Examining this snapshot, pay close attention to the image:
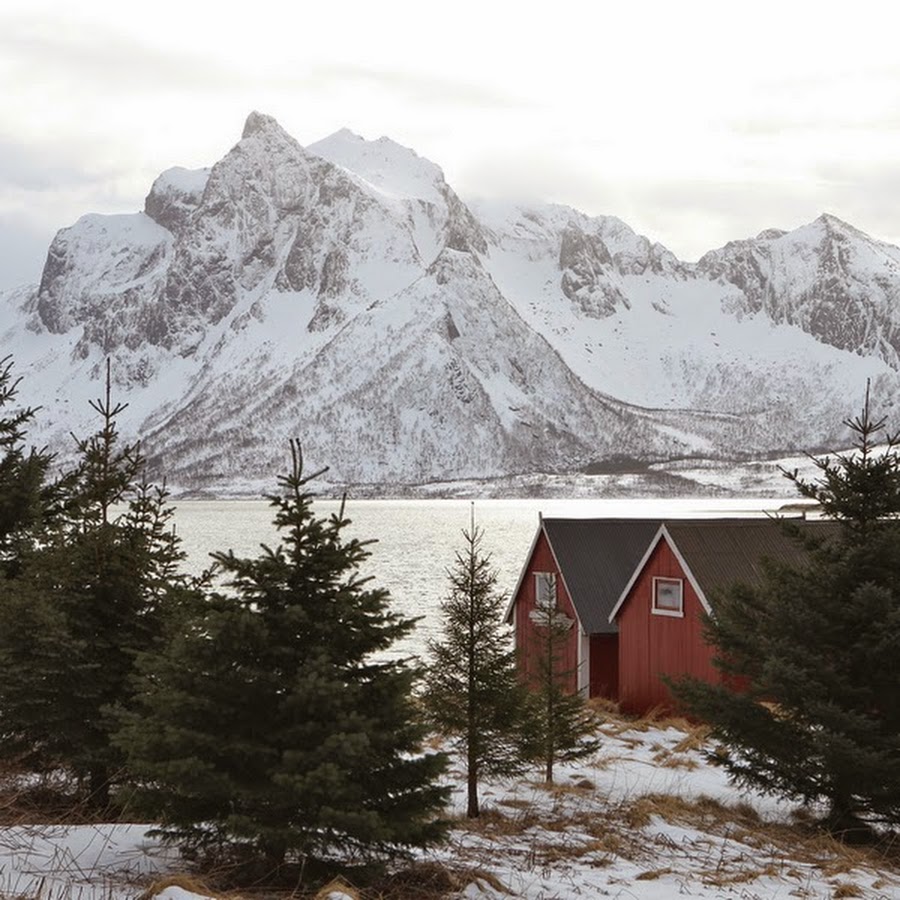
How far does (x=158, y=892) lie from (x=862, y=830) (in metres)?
11.1

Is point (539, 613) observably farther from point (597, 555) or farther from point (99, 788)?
point (99, 788)

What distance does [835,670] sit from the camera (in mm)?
17219

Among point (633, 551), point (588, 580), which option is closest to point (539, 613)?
point (588, 580)

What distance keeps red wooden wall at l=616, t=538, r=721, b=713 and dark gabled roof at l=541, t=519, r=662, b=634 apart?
6.91 feet

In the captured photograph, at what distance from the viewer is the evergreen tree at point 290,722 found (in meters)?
10.5

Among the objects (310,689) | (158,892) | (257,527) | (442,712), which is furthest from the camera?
(257,527)

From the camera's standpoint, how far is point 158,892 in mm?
9664

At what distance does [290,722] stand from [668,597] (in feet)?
85.0

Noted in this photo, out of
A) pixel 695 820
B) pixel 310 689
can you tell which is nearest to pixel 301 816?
pixel 310 689

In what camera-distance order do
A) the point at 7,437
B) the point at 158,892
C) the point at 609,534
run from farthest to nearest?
1. the point at 609,534
2. the point at 7,437
3. the point at 158,892

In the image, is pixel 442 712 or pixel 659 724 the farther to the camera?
pixel 659 724

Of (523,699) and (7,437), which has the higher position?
(7,437)

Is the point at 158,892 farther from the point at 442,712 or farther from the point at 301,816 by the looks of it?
the point at 442,712

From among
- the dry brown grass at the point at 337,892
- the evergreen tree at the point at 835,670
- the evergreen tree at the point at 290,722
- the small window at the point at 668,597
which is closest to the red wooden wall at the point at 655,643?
the small window at the point at 668,597
